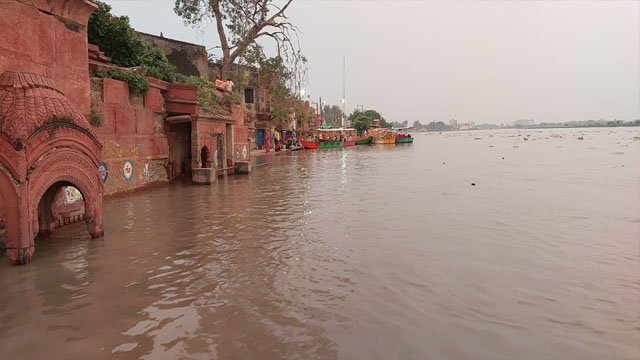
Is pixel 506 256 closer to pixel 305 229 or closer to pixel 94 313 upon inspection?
pixel 305 229

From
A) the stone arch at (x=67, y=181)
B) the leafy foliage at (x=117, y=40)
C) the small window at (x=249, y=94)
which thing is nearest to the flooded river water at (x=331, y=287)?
the stone arch at (x=67, y=181)

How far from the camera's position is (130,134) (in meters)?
12.0

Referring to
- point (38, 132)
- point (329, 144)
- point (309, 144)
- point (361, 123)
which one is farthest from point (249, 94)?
point (361, 123)

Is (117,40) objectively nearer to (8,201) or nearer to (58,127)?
(58,127)

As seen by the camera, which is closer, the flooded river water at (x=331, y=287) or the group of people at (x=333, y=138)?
the flooded river water at (x=331, y=287)

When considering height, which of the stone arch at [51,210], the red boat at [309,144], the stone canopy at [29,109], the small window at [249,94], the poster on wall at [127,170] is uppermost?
the small window at [249,94]

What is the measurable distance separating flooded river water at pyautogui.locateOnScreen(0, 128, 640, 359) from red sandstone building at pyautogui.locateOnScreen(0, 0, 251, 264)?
0.68 metres

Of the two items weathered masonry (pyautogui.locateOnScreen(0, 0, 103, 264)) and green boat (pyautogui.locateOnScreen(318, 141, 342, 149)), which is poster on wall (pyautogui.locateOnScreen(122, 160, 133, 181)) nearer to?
weathered masonry (pyautogui.locateOnScreen(0, 0, 103, 264))

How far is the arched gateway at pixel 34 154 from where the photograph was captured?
517cm

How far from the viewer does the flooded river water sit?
11.8 feet

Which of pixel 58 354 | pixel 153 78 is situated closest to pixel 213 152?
pixel 153 78

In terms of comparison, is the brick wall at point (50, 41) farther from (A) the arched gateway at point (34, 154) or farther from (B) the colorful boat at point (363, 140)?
(B) the colorful boat at point (363, 140)

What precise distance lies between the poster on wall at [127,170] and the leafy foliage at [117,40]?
4.02 metres

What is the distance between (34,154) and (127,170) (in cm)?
679
